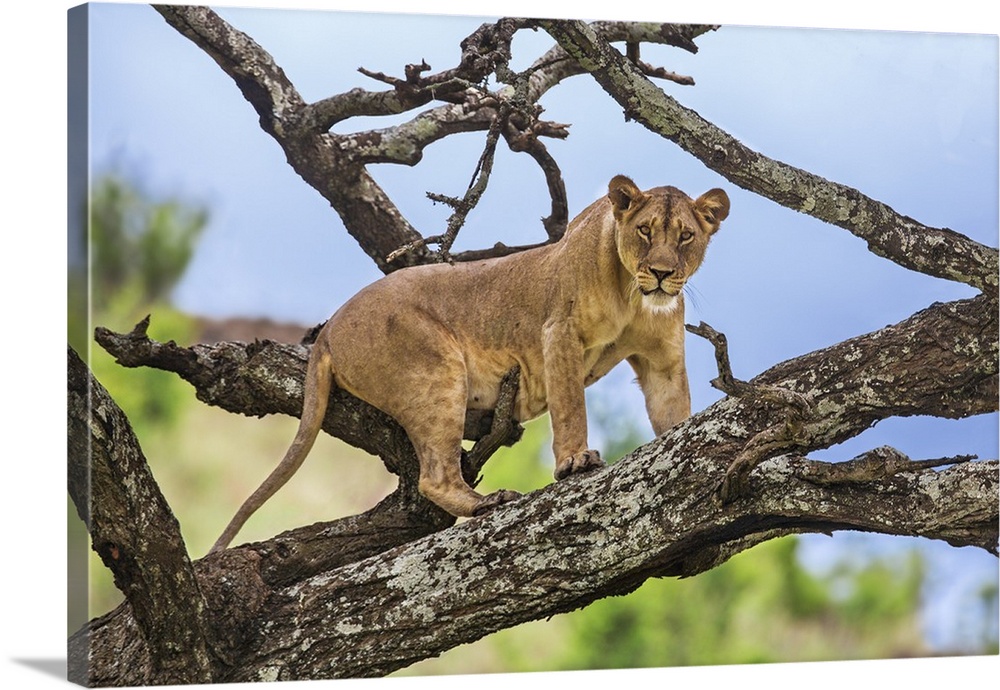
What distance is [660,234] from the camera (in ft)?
15.7

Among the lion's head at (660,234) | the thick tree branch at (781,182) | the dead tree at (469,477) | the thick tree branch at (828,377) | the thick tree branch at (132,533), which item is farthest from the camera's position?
the thick tree branch at (781,182)

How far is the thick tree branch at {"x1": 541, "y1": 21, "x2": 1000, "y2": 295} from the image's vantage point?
4992 millimetres

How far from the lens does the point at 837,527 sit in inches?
185

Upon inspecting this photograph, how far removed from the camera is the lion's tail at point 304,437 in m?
4.78

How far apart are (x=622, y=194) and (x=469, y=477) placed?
3.27 ft

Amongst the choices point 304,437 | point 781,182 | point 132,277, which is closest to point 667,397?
point 781,182

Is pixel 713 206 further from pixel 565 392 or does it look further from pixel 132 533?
pixel 132 533

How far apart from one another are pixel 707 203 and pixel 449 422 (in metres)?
1.04

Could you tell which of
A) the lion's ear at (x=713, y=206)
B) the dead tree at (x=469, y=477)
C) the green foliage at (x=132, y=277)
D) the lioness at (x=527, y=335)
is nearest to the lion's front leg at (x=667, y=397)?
the lioness at (x=527, y=335)

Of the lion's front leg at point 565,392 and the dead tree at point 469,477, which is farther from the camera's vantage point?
the lion's front leg at point 565,392

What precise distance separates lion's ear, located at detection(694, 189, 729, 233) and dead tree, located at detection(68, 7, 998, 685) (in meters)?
0.19

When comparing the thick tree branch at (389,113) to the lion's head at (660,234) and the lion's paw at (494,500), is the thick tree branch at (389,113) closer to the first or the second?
the lion's head at (660,234)

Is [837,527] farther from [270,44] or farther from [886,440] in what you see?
[270,44]

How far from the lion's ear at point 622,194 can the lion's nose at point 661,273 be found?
23 cm
